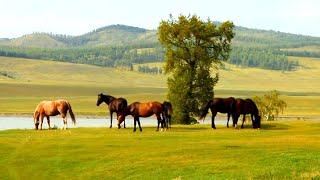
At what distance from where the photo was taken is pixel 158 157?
2930 cm

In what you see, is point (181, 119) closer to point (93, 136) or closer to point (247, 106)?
point (247, 106)

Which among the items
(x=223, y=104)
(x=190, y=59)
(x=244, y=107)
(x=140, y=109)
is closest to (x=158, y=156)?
(x=140, y=109)

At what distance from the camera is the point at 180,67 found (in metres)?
70.2

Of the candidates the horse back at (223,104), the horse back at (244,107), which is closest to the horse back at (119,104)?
the horse back at (223,104)

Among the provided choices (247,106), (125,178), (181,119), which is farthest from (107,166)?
(181,119)

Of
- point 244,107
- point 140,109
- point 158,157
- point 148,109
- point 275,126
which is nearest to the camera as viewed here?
point 158,157

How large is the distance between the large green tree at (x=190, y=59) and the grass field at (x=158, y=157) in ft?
96.6

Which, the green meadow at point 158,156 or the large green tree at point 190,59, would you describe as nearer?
the green meadow at point 158,156

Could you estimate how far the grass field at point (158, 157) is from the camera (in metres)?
25.2

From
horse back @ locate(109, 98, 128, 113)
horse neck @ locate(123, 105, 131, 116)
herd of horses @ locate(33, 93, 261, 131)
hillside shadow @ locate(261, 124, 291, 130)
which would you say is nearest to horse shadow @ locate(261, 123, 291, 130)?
hillside shadow @ locate(261, 124, 291, 130)

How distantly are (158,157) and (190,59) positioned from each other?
41.7m

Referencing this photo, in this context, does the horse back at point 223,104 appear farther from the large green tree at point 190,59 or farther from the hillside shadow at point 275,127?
the large green tree at point 190,59

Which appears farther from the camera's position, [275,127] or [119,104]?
[275,127]

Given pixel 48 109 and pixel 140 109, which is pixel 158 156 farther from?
pixel 48 109
